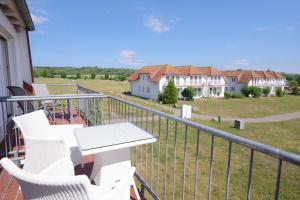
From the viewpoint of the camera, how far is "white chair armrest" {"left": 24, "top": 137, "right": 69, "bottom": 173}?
84.2 inches

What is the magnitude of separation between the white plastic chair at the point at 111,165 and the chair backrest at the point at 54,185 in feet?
3.73

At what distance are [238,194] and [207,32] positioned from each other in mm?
25236

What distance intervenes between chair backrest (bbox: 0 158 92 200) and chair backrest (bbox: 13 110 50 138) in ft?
4.69

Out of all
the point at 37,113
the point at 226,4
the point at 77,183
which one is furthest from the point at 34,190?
the point at 226,4

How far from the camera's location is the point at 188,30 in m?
27.2

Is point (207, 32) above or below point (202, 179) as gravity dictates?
above

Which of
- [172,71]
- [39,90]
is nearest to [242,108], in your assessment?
[172,71]

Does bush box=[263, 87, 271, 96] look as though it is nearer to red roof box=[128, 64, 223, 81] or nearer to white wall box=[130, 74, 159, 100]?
red roof box=[128, 64, 223, 81]

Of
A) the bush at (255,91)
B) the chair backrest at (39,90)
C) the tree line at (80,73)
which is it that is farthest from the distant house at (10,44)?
the bush at (255,91)

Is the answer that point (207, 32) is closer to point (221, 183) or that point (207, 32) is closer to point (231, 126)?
point (231, 126)

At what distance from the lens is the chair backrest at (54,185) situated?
1.00 m

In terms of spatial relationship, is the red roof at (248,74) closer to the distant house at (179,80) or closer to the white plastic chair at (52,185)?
the distant house at (179,80)

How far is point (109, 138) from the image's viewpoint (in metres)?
2.19

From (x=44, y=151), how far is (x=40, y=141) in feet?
0.38
